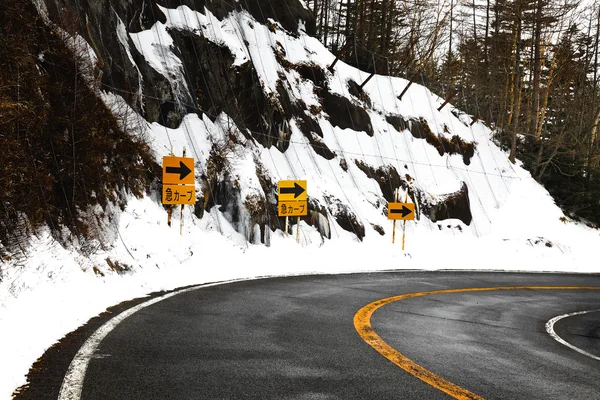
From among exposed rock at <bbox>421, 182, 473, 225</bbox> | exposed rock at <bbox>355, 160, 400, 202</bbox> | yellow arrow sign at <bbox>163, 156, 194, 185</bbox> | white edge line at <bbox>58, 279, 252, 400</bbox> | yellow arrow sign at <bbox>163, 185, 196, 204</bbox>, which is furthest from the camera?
exposed rock at <bbox>421, 182, 473, 225</bbox>

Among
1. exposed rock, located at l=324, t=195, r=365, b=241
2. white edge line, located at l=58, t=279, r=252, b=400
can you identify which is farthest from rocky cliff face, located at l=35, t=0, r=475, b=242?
white edge line, located at l=58, t=279, r=252, b=400

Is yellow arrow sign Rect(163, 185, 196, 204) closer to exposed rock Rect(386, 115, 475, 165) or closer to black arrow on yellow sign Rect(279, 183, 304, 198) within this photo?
black arrow on yellow sign Rect(279, 183, 304, 198)

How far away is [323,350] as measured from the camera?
4.96m

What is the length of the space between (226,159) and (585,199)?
25.6m

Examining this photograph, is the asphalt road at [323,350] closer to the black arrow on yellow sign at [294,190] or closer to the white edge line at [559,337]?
the white edge line at [559,337]

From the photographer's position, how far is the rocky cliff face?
57.7 ft

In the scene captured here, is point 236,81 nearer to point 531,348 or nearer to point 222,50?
point 222,50

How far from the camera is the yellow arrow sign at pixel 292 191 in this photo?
17.7 m

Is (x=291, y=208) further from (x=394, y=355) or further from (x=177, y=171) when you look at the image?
(x=394, y=355)

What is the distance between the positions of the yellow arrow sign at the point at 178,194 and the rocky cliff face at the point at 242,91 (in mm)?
2912

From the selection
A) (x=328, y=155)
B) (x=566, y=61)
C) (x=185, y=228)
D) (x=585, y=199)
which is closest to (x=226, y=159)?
(x=185, y=228)

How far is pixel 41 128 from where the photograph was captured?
10.1 metres

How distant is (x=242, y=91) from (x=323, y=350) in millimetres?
18501

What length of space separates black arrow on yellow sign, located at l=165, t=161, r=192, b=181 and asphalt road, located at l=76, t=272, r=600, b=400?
4.94 m
